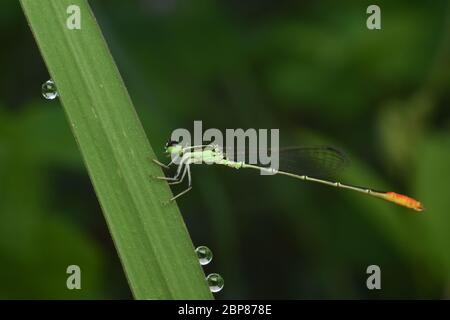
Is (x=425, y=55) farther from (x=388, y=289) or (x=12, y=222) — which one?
(x=12, y=222)

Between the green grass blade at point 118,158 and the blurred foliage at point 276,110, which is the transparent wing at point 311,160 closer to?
the blurred foliage at point 276,110

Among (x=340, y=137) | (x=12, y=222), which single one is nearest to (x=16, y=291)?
(x=12, y=222)

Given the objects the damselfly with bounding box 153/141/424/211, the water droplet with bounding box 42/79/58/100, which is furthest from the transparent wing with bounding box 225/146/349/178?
the water droplet with bounding box 42/79/58/100

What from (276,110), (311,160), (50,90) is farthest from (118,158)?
(276,110)

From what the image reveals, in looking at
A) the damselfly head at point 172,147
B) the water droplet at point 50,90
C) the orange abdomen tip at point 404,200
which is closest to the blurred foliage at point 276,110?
the orange abdomen tip at point 404,200

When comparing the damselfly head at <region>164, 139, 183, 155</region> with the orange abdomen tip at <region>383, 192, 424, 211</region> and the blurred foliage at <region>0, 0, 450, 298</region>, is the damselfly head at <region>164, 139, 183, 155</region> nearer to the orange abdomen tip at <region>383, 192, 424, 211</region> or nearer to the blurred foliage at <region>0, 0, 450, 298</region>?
the blurred foliage at <region>0, 0, 450, 298</region>

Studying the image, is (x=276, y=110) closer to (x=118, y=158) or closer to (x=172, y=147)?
(x=172, y=147)

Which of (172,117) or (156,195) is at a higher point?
(172,117)
